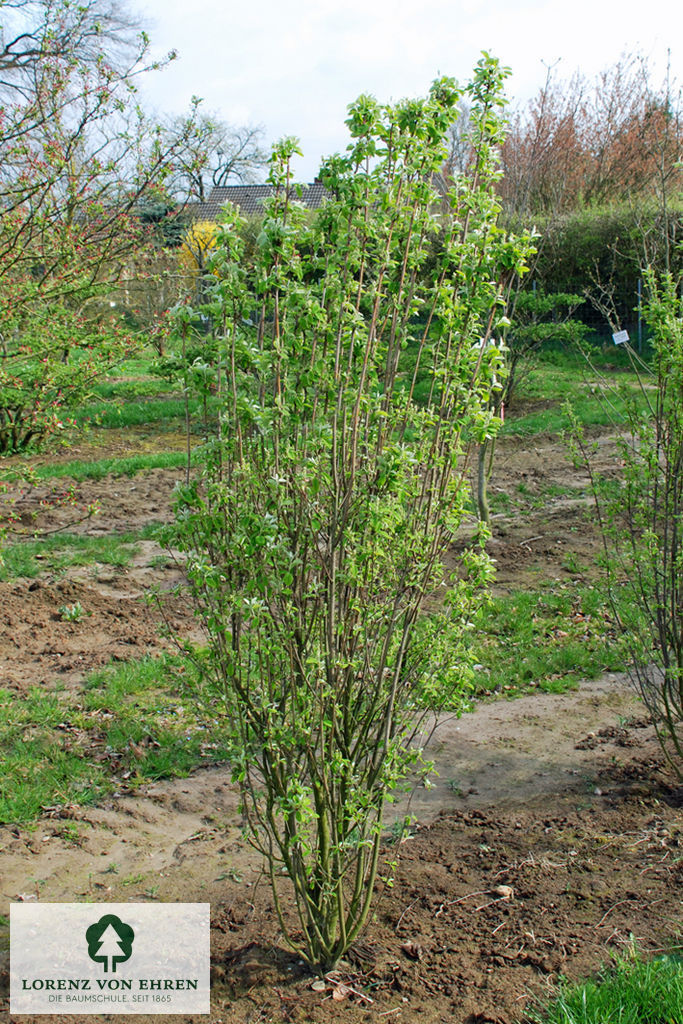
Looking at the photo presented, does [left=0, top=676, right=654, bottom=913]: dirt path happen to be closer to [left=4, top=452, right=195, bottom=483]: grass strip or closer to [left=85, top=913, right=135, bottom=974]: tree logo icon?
[left=85, top=913, right=135, bottom=974]: tree logo icon

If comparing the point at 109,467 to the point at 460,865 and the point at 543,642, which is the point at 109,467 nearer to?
the point at 543,642

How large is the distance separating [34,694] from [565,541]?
5.02m

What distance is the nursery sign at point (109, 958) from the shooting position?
2762mm

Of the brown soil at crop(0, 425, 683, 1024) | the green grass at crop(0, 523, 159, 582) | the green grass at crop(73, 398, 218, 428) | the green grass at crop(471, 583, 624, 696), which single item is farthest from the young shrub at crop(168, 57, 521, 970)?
the green grass at crop(73, 398, 218, 428)

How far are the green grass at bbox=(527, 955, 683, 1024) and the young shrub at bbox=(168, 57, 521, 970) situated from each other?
70 cm

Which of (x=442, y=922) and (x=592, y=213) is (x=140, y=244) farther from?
(x=592, y=213)

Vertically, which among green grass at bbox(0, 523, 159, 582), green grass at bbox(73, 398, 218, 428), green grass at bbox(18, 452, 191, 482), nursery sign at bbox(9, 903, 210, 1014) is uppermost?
green grass at bbox(73, 398, 218, 428)

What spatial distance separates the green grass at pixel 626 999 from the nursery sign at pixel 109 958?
1155 millimetres

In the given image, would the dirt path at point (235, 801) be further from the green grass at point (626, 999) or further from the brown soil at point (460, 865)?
the green grass at point (626, 999)

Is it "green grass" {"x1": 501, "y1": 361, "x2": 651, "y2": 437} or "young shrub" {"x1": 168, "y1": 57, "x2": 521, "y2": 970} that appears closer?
"young shrub" {"x1": 168, "y1": 57, "x2": 521, "y2": 970}

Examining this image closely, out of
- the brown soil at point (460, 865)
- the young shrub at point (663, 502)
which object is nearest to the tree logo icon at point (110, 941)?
the brown soil at point (460, 865)

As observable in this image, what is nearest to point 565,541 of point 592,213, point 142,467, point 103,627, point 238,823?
point 103,627

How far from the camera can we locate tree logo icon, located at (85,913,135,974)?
295cm

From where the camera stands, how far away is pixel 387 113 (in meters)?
2.50
